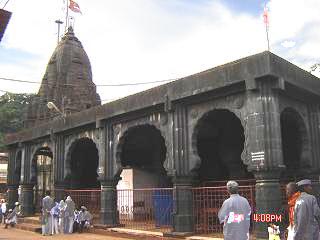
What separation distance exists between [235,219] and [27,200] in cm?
1866

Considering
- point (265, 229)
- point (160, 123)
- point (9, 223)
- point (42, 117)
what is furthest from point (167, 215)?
Result: point (42, 117)

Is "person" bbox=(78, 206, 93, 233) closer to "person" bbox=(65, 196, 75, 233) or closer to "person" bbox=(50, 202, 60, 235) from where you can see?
"person" bbox=(65, 196, 75, 233)

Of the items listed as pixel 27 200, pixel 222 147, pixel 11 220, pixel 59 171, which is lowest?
pixel 11 220

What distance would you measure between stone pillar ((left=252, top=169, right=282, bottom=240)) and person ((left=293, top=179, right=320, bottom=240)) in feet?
17.0

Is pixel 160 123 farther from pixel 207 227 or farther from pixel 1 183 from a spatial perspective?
pixel 1 183

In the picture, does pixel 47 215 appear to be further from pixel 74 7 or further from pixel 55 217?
pixel 74 7

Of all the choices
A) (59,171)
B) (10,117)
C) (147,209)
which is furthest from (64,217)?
(10,117)

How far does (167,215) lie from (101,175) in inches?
124

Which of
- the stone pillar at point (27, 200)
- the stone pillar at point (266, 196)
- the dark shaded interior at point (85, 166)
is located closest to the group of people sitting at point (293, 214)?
the stone pillar at point (266, 196)

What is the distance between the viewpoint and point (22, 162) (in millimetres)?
23125

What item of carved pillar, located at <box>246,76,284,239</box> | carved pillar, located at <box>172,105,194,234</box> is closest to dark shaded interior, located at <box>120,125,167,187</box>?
carved pillar, located at <box>172,105,194,234</box>

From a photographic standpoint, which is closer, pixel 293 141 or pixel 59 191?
pixel 293 141

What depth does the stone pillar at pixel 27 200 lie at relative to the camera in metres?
22.6

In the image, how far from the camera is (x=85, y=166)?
23906mm
